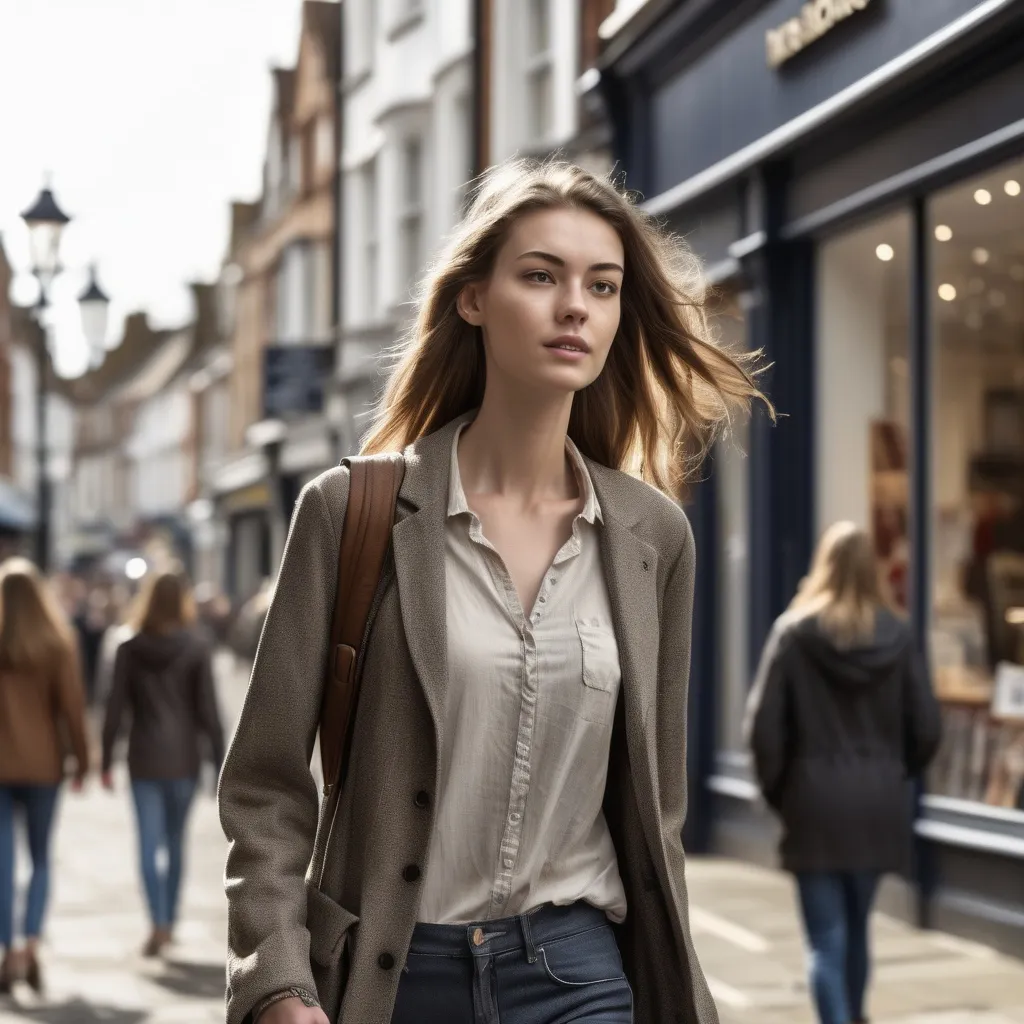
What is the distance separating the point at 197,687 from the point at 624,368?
23.5 feet

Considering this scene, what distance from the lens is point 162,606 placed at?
10.0 metres

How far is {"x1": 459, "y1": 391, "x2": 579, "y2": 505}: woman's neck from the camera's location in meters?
3.08

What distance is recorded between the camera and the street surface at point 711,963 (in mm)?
7645

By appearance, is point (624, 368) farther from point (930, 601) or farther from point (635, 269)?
point (930, 601)

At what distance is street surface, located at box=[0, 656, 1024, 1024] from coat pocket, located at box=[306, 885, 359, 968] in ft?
15.6

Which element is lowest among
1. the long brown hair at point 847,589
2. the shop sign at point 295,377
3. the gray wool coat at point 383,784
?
the gray wool coat at point 383,784

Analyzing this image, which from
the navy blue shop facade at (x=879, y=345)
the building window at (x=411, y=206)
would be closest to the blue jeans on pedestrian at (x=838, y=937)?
the navy blue shop facade at (x=879, y=345)

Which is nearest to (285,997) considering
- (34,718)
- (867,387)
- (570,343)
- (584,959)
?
(584,959)

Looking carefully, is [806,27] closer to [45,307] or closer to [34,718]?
[34,718]

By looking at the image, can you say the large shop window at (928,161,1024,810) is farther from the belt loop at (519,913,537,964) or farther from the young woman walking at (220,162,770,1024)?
the belt loop at (519,913,537,964)

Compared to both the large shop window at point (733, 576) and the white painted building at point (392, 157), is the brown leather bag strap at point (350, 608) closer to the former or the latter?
the large shop window at point (733, 576)

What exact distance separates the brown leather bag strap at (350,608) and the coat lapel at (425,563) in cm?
3

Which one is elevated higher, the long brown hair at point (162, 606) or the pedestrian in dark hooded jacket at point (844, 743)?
the long brown hair at point (162, 606)

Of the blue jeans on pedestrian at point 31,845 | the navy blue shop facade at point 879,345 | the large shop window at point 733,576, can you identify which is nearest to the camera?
the blue jeans on pedestrian at point 31,845
